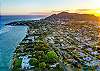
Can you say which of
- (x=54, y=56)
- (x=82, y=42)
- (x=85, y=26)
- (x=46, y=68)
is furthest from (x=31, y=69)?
(x=85, y=26)

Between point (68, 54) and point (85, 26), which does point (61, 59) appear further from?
point (85, 26)

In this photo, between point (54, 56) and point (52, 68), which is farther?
point (54, 56)

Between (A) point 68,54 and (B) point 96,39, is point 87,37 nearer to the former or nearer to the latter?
(B) point 96,39

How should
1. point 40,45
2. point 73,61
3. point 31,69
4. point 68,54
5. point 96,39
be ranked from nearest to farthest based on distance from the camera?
point 31,69
point 73,61
point 68,54
point 40,45
point 96,39

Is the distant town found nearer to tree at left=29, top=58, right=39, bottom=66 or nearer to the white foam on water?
tree at left=29, top=58, right=39, bottom=66

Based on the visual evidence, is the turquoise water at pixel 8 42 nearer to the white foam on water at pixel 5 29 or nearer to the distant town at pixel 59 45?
the white foam on water at pixel 5 29

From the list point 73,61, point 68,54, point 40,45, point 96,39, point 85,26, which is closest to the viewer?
point 73,61

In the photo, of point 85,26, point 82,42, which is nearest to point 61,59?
point 82,42

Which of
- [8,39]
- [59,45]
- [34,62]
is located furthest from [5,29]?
[34,62]
